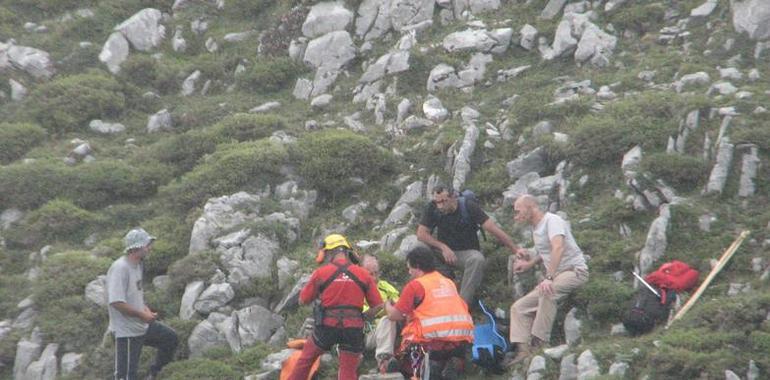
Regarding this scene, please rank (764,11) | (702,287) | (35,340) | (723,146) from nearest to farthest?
(702,287) < (723,146) < (35,340) < (764,11)

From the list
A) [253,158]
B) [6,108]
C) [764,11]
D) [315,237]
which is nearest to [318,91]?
[253,158]

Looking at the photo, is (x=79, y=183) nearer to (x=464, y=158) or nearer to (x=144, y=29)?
(x=144, y=29)

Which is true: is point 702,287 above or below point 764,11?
below

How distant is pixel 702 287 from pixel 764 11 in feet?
24.2

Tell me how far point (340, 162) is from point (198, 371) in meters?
5.05

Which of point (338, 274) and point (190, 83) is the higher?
point (190, 83)

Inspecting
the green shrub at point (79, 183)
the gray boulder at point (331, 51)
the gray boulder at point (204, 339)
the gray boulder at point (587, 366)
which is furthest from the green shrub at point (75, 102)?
the gray boulder at point (587, 366)

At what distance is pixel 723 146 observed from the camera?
48.4 feet

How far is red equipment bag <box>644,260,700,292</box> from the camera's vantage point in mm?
12875

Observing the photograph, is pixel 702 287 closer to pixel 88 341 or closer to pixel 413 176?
A: pixel 413 176

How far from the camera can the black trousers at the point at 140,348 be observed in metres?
13.7

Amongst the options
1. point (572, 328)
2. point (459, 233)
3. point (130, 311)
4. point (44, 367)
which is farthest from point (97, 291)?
point (572, 328)

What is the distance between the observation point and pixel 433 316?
12.2 m

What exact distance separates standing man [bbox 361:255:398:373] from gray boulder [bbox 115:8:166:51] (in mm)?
12098
